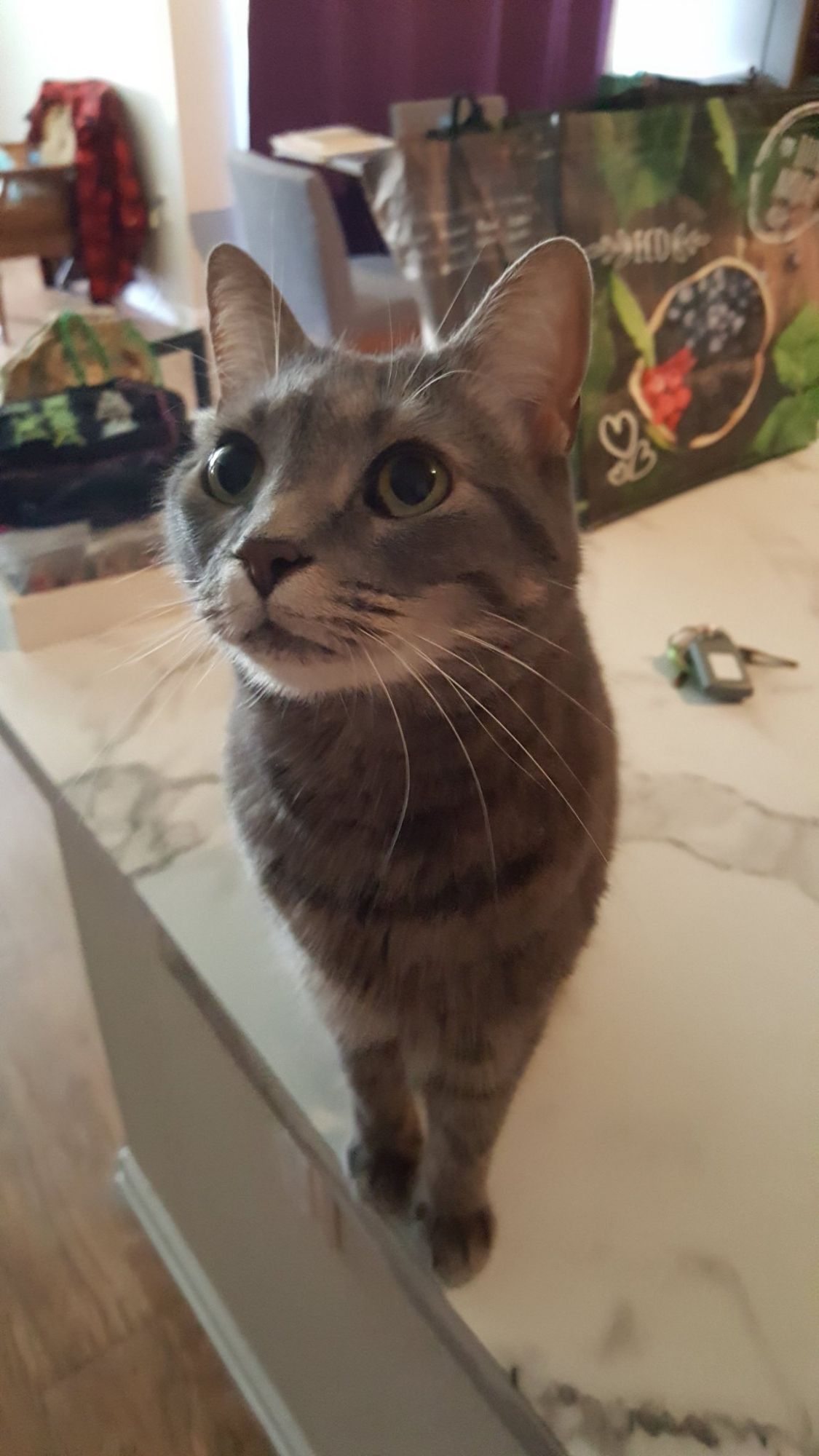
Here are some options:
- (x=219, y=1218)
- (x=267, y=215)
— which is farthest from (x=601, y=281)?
(x=267, y=215)

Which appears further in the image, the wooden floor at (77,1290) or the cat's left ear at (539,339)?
the wooden floor at (77,1290)

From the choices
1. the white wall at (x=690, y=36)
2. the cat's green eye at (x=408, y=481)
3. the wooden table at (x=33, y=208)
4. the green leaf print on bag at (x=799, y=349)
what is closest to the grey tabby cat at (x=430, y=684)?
the cat's green eye at (x=408, y=481)

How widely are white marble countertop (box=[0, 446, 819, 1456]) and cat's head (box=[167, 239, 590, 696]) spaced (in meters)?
0.12

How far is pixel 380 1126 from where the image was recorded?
0.61 metres

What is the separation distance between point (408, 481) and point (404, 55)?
12.3ft

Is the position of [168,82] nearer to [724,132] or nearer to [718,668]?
[724,132]

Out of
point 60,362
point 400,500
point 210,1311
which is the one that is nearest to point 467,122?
point 60,362

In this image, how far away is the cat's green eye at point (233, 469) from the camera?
55 cm

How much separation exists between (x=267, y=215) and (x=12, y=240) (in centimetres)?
184

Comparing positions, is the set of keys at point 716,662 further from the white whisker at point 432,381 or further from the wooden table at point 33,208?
the wooden table at point 33,208

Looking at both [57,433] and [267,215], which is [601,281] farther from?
[267,215]

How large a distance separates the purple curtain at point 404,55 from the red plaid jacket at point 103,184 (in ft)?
2.65

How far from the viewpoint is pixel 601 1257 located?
0.53 metres

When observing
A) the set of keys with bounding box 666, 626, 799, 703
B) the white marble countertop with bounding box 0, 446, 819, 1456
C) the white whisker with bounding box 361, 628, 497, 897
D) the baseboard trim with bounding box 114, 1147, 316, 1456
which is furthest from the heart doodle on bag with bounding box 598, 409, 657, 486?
the baseboard trim with bounding box 114, 1147, 316, 1456
